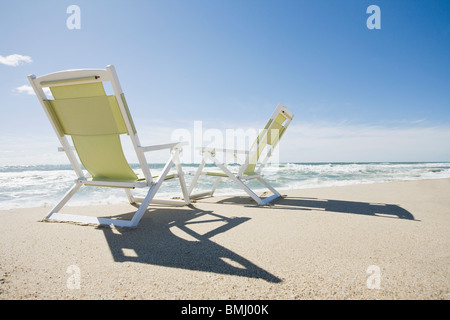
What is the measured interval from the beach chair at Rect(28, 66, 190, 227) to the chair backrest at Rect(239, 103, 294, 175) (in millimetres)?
1811

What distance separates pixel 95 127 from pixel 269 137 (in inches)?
121

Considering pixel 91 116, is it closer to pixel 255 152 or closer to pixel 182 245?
pixel 182 245

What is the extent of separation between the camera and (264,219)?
3.14m

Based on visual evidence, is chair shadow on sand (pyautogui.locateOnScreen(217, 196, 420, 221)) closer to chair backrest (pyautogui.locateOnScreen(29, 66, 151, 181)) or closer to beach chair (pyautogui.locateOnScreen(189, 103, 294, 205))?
beach chair (pyautogui.locateOnScreen(189, 103, 294, 205))

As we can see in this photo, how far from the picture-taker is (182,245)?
2182mm

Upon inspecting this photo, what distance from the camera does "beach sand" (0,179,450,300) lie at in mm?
1408

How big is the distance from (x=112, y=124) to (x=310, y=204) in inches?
137

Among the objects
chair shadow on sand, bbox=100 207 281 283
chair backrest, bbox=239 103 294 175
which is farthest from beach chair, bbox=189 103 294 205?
chair shadow on sand, bbox=100 207 281 283

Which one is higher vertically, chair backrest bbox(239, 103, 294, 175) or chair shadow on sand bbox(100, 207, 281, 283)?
chair backrest bbox(239, 103, 294, 175)

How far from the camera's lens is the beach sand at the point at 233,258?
4.62 feet

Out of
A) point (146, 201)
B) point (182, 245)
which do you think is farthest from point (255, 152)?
point (182, 245)

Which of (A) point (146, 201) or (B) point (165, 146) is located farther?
(B) point (165, 146)
